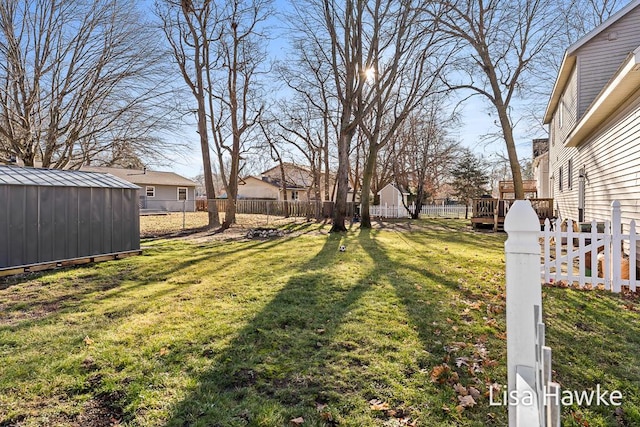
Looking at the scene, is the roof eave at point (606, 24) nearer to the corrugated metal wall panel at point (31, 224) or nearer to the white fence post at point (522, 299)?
the white fence post at point (522, 299)

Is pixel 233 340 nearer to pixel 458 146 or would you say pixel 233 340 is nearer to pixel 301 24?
pixel 301 24

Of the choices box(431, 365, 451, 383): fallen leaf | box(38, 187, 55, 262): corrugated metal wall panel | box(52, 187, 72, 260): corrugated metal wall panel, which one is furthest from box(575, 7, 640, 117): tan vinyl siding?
box(38, 187, 55, 262): corrugated metal wall panel

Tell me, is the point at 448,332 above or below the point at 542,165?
below

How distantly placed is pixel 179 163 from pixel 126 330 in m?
10.1

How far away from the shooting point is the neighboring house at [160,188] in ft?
89.8

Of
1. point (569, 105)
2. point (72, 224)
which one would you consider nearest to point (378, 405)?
point (72, 224)

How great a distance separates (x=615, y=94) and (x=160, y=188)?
30577mm

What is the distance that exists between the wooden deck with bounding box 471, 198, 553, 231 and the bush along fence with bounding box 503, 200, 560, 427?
14.5m

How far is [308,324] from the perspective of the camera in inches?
155

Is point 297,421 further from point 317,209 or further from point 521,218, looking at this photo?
point 317,209

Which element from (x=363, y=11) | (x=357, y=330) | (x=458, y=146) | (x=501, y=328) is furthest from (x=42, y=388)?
(x=458, y=146)

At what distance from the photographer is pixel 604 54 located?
1038 cm

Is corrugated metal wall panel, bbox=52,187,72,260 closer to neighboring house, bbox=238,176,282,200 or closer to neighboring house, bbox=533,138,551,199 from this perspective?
neighboring house, bbox=533,138,551,199

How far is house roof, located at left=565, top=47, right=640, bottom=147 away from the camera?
18.3 ft
